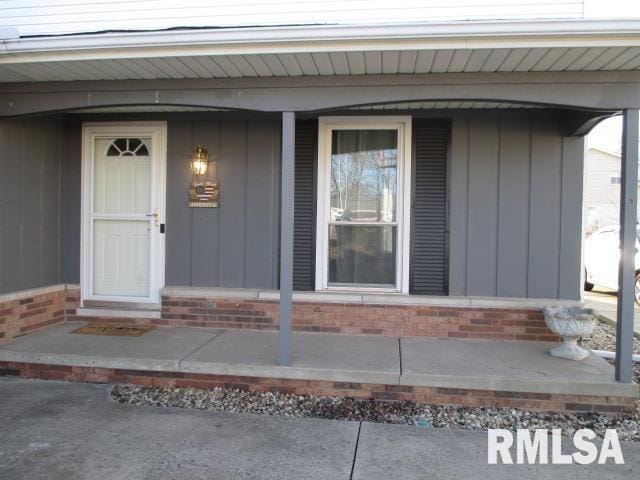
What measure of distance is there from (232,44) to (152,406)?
2.88 metres

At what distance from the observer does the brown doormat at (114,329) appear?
5344 millimetres

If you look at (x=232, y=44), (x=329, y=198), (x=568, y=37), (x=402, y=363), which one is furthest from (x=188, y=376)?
(x=568, y=37)

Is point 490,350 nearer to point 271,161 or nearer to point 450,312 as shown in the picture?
point 450,312

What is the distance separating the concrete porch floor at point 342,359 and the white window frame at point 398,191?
0.64 meters

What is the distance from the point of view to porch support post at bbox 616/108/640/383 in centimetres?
396

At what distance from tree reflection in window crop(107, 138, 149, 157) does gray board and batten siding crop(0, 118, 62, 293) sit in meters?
0.57

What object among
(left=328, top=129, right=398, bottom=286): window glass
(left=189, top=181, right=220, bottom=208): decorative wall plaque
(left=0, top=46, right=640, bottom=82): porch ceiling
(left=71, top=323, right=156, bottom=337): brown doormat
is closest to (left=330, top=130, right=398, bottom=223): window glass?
(left=328, top=129, right=398, bottom=286): window glass

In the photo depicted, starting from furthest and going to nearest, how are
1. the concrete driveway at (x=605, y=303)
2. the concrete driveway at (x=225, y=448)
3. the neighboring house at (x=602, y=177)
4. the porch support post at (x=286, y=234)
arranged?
1. the neighboring house at (x=602, y=177)
2. the concrete driveway at (x=605, y=303)
3. the porch support post at (x=286, y=234)
4. the concrete driveway at (x=225, y=448)

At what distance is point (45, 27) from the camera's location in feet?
15.2

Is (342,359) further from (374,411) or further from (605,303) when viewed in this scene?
(605,303)

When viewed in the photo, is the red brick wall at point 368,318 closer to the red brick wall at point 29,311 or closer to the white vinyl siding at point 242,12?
the red brick wall at point 29,311

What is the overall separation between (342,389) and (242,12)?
3.30 metres

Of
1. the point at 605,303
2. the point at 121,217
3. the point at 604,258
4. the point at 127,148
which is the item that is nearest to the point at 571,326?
the point at 121,217

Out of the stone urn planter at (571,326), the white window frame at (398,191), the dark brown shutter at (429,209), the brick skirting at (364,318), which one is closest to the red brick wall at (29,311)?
the brick skirting at (364,318)
